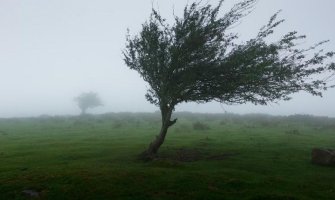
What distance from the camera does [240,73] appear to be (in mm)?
30781

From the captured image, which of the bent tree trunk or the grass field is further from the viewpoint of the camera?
the bent tree trunk

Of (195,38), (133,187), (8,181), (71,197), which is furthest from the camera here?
(195,38)

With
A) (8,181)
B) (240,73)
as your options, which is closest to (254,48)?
(240,73)

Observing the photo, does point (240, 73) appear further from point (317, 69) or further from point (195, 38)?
point (317, 69)

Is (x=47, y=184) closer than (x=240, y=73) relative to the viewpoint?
Yes

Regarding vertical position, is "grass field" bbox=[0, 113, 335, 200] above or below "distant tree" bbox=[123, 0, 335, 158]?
below

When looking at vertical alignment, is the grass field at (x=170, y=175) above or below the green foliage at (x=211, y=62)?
below

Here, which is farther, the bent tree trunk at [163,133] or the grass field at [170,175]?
the bent tree trunk at [163,133]

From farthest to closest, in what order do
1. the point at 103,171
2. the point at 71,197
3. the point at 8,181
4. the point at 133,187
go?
the point at 103,171, the point at 8,181, the point at 133,187, the point at 71,197

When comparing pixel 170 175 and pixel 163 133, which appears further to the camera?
A: pixel 163 133

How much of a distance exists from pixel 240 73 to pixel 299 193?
1242cm

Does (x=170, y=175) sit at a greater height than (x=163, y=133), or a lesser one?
lesser

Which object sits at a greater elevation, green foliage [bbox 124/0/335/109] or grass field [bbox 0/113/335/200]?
green foliage [bbox 124/0/335/109]

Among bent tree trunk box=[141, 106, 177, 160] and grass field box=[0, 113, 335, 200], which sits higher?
bent tree trunk box=[141, 106, 177, 160]
